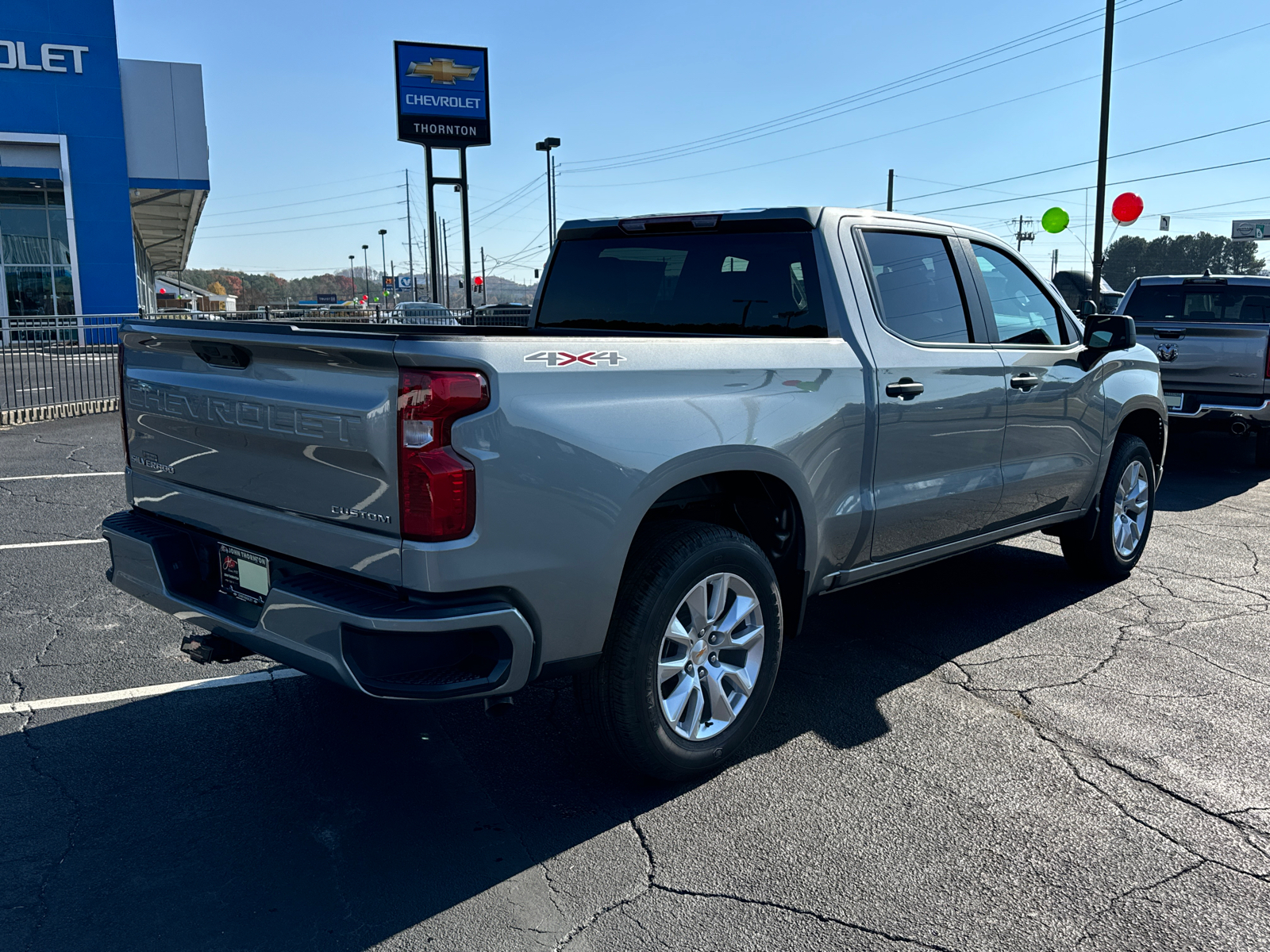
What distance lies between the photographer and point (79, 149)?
3127 cm

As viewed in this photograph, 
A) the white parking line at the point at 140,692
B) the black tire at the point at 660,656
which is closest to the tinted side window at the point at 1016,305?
the black tire at the point at 660,656

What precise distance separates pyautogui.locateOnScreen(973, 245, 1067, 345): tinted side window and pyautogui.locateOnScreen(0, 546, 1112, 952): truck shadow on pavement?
1.62 m

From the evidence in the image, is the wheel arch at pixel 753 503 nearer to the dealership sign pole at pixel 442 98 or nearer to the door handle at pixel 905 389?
the door handle at pixel 905 389

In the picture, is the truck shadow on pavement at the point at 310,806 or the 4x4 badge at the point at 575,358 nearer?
the truck shadow on pavement at the point at 310,806

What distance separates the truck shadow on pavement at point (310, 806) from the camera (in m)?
2.73

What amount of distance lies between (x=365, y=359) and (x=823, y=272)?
202 cm

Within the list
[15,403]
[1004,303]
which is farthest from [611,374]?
[15,403]

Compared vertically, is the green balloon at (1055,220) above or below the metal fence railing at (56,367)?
above

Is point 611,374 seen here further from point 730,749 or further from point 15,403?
point 15,403

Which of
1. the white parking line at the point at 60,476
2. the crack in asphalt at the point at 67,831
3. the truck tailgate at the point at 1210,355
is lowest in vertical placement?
the crack in asphalt at the point at 67,831

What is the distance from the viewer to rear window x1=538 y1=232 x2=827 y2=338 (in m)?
4.12

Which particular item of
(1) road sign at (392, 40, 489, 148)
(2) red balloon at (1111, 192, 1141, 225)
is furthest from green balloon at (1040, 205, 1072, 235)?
(1) road sign at (392, 40, 489, 148)

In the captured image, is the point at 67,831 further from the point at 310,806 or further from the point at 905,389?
the point at 905,389

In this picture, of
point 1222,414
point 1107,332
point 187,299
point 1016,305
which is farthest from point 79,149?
point 1107,332
